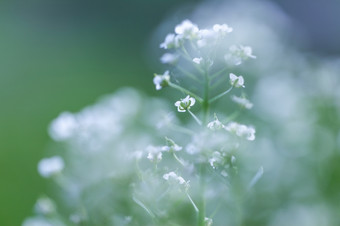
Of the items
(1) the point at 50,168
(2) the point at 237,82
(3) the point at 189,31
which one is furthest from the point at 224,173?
(1) the point at 50,168

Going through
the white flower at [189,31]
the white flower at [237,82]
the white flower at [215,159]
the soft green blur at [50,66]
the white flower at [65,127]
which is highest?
the soft green blur at [50,66]

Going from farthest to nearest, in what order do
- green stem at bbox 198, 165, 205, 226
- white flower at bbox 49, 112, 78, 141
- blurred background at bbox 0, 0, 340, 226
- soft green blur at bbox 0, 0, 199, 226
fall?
blurred background at bbox 0, 0, 340, 226, soft green blur at bbox 0, 0, 199, 226, white flower at bbox 49, 112, 78, 141, green stem at bbox 198, 165, 205, 226

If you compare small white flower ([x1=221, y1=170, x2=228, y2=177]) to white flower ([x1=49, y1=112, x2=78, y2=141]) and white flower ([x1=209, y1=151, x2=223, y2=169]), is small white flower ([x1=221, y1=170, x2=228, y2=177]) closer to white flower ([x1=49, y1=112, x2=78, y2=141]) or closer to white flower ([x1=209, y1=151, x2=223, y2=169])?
white flower ([x1=209, y1=151, x2=223, y2=169])

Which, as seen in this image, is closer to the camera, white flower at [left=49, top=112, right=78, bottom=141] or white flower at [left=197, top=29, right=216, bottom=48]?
white flower at [left=197, top=29, right=216, bottom=48]

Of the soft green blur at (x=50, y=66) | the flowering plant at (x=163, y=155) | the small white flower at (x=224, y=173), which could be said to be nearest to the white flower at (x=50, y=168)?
the flowering plant at (x=163, y=155)

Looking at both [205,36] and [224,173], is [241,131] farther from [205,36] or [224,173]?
[205,36]

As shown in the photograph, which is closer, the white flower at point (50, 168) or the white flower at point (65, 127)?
the white flower at point (50, 168)

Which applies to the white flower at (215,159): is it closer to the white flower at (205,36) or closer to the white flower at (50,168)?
the white flower at (205,36)

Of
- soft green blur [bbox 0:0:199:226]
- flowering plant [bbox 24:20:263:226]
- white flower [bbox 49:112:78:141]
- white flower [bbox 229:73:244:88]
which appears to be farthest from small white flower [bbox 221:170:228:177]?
soft green blur [bbox 0:0:199:226]
